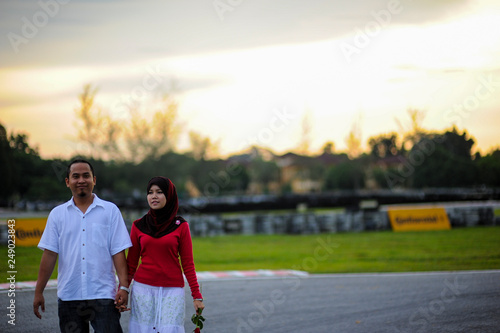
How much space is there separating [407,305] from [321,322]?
5.70ft

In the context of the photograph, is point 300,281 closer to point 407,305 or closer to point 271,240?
Result: point 407,305

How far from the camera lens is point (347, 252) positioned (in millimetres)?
15258

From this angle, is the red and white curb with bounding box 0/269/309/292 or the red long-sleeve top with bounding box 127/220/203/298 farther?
the red and white curb with bounding box 0/269/309/292

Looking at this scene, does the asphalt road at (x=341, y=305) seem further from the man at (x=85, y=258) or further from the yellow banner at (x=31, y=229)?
the yellow banner at (x=31, y=229)

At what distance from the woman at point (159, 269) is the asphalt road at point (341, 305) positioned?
2.55 metres

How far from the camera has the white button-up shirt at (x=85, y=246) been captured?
378 centimetres

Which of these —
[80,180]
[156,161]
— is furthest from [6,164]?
[156,161]

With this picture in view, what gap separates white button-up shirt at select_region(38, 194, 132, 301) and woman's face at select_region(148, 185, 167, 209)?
11.6 inches

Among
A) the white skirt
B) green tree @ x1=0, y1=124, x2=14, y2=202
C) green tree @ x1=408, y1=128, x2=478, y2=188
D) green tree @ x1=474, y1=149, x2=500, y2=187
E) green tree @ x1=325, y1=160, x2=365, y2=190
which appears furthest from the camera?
green tree @ x1=325, y1=160, x2=365, y2=190

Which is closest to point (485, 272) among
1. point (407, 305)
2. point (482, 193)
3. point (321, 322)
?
point (407, 305)

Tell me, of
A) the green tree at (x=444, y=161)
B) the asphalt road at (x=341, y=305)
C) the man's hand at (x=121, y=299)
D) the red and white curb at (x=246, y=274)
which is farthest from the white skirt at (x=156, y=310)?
the green tree at (x=444, y=161)

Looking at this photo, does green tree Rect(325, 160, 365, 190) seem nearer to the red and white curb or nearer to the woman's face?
the red and white curb

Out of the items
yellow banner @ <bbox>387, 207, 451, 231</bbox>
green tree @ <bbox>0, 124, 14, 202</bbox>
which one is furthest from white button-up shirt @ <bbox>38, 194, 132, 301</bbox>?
yellow banner @ <bbox>387, 207, 451, 231</bbox>

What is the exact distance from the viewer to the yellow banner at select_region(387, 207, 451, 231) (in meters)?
21.7
